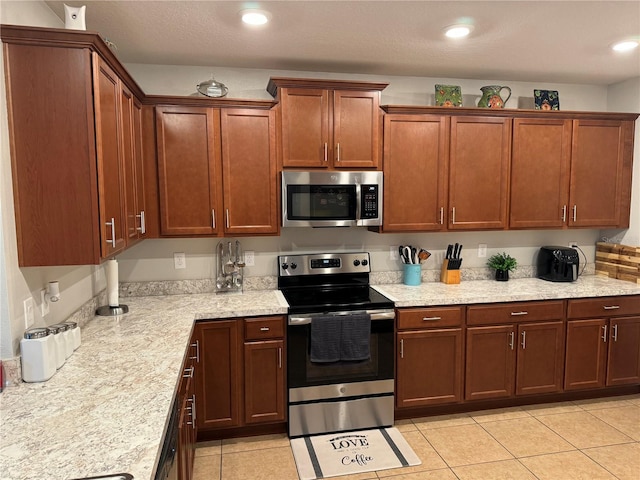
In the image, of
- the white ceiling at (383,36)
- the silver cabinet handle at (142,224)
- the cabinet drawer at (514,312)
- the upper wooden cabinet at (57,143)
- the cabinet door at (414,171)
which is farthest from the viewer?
the cabinet door at (414,171)

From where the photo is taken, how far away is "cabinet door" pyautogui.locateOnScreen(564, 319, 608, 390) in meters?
3.29

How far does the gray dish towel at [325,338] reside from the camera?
2.84m

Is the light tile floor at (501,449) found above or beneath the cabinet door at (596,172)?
beneath

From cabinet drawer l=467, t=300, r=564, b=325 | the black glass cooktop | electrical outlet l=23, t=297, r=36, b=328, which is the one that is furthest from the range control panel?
electrical outlet l=23, t=297, r=36, b=328

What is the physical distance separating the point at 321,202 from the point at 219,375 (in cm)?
134

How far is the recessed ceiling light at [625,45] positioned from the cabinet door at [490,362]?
6.48 ft

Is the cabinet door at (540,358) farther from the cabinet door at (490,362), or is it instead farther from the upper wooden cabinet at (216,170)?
the upper wooden cabinet at (216,170)

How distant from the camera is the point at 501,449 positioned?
279 cm

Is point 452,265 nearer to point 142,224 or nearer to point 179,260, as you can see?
point 179,260

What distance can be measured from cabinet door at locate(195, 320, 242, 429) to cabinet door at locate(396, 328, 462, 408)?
3.64ft

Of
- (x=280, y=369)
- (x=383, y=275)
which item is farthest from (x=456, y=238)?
(x=280, y=369)

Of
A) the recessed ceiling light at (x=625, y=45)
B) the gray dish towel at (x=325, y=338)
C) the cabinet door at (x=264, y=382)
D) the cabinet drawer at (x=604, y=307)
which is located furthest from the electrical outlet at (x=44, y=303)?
the recessed ceiling light at (x=625, y=45)

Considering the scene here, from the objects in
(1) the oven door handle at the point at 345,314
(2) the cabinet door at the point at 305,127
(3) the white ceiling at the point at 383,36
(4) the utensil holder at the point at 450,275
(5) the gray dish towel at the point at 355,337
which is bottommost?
(5) the gray dish towel at the point at 355,337

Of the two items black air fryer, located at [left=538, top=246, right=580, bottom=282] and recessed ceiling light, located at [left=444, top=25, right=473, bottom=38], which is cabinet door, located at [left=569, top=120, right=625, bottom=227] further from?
recessed ceiling light, located at [left=444, top=25, right=473, bottom=38]
